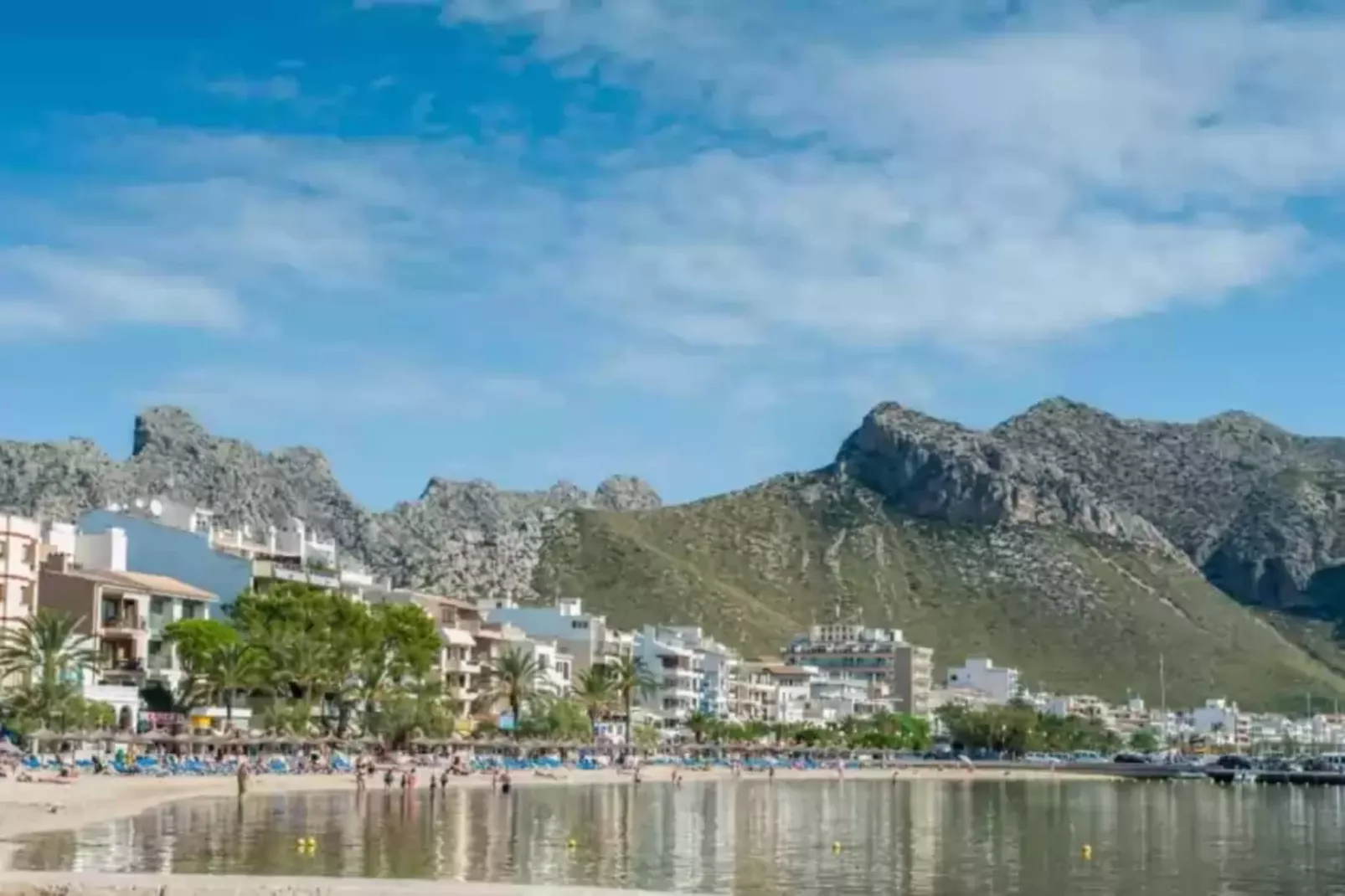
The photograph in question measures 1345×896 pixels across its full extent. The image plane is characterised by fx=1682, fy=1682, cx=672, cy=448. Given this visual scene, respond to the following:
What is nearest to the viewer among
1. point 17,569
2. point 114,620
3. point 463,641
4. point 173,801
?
point 173,801

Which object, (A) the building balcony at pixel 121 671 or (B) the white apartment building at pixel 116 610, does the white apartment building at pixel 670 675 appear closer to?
(B) the white apartment building at pixel 116 610

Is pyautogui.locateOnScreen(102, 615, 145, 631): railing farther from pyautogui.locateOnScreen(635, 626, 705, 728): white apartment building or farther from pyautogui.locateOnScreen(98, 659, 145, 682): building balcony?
pyautogui.locateOnScreen(635, 626, 705, 728): white apartment building

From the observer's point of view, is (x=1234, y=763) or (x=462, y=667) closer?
(x=462, y=667)

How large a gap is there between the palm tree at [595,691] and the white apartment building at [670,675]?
1346 centimetres

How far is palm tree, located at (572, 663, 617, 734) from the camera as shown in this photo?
138m

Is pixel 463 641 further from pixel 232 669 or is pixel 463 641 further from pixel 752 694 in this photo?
pixel 752 694

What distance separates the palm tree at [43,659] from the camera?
7744 cm

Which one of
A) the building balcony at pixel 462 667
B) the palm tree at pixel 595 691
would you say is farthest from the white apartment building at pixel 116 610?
the palm tree at pixel 595 691

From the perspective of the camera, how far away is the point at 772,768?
139 metres

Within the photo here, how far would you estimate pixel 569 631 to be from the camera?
15275 cm

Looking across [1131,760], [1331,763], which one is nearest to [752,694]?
[1131,760]

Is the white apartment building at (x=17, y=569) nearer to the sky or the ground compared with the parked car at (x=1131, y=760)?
nearer to the sky

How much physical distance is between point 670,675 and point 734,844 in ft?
352

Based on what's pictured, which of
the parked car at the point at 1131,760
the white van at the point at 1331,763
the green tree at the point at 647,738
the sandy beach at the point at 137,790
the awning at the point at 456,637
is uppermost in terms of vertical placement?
the awning at the point at 456,637
